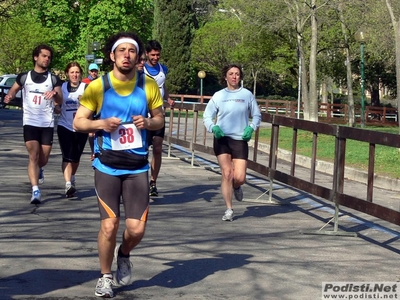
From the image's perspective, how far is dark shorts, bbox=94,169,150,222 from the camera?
652cm

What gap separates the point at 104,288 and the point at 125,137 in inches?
44.1

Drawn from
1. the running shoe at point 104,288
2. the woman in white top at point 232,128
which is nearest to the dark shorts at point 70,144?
the woman in white top at point 232,128

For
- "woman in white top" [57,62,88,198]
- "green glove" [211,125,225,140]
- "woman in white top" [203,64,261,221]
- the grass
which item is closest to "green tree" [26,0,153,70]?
the grass

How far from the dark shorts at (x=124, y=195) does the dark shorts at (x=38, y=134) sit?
16.3 ft

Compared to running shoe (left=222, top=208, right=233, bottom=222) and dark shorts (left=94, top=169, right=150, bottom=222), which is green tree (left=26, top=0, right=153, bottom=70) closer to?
running shoe (left=222, top=208, right=233, bottom=222)

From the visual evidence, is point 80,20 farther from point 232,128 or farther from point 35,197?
point 232,128

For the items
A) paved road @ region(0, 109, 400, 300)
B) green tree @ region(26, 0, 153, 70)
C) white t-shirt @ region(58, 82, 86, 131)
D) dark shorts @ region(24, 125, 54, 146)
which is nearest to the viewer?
paved road @ region(0, 109, 400, 300)

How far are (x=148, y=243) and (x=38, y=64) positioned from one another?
135 inches

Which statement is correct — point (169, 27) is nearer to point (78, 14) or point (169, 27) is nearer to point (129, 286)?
point (78, 14)

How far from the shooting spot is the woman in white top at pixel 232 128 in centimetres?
1079

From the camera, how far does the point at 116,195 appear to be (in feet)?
21.5

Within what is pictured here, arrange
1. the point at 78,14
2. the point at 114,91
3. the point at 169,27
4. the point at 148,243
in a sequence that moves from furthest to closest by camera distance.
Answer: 1. the point at 169,27
2. the point at 78,14
3. the point at 148,243
4. the point at 114,91

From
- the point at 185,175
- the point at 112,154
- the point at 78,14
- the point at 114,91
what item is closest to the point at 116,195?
the point at 112,154

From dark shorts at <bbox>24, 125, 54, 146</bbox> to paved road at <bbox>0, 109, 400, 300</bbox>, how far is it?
81 centimetres
